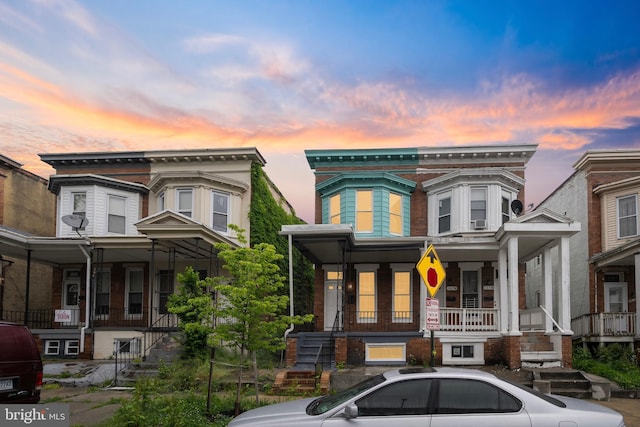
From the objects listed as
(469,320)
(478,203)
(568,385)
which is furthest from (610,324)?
(568,385)

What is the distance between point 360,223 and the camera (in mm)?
23141

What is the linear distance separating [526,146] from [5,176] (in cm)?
2263

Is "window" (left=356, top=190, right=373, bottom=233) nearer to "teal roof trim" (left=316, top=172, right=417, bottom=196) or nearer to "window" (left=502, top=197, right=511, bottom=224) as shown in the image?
"teal roof trim" (left=316, top=172, right=417, bottom=196)

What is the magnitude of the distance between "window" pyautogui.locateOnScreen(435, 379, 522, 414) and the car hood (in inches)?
68.6

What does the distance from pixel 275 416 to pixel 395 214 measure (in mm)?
15922

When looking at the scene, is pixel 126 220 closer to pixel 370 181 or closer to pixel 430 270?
pixel 370 181

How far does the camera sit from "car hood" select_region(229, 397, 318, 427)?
7.89m

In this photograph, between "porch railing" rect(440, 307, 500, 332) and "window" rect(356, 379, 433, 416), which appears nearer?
"window" rect(356, 379, 433, 416)

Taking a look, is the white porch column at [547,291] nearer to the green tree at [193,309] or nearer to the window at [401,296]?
the window at [401,296]

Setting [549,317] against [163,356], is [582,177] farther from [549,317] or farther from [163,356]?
[163,356]

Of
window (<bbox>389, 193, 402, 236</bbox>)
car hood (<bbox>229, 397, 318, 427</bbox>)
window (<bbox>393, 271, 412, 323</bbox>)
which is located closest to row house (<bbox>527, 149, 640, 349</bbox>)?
window (<bbox>393, 271, 412, 323</bbox>)

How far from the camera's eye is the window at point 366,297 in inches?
902

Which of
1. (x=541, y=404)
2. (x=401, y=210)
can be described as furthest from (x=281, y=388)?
(x=401, y=210)

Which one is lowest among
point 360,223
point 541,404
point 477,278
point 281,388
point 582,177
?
point 281,388
